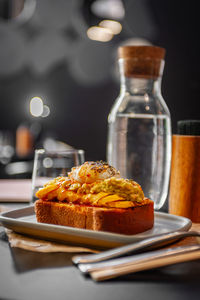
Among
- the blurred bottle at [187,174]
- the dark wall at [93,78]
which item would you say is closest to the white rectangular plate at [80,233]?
the blurred bottle at [187,174]

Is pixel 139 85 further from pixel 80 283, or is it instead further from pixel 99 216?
pixel 80 283

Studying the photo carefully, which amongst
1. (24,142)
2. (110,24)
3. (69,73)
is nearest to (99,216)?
(110,24)

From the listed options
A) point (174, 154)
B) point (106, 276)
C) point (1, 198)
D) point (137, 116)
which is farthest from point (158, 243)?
point (1, 198)

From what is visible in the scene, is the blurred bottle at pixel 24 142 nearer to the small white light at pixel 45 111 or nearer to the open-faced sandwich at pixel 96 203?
the small white light at pixel 45 111

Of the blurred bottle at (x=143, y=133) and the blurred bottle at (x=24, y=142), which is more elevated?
the blurred bottle at (x=143, y=133)

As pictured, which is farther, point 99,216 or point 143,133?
point 143,133

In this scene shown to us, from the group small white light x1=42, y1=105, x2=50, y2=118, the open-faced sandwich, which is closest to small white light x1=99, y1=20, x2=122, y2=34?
the open-faced sandwich
